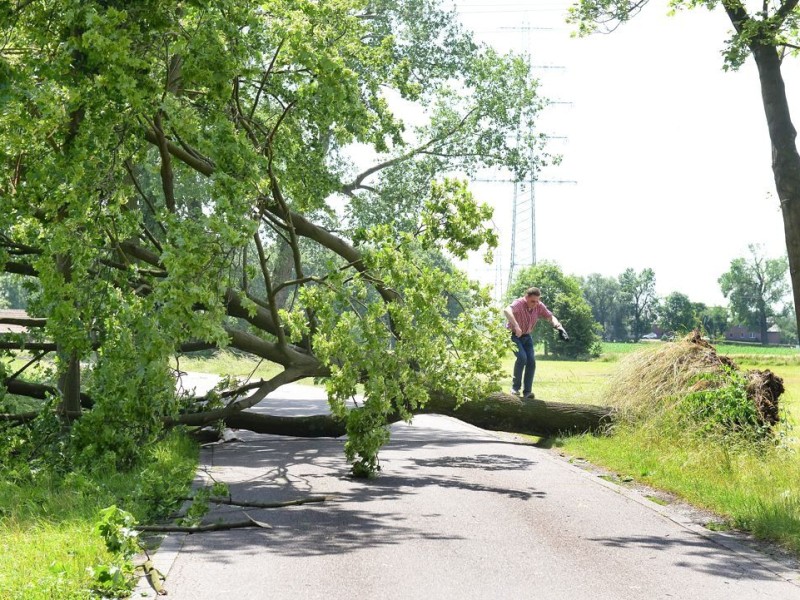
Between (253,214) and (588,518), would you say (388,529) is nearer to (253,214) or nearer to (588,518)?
(588,518)

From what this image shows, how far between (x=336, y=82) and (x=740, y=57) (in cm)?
509

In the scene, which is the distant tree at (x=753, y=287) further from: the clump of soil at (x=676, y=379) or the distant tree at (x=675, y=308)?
the clump of soil at (x=676, y=379)

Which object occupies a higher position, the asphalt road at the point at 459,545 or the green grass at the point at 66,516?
the green grass at the point at 66,516

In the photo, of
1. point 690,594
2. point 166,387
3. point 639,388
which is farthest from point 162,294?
point 639,388

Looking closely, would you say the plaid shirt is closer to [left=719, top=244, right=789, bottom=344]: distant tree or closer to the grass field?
the grass field

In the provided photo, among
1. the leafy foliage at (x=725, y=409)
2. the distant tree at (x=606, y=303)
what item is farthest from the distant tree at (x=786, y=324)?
the leafy foliage at (x=725, y=409)

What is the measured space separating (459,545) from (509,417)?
7.94 m

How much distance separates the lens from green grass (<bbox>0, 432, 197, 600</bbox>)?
5.73m

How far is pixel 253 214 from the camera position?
10188 millimetres

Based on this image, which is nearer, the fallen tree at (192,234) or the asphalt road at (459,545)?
the asphalt road at (459,545)

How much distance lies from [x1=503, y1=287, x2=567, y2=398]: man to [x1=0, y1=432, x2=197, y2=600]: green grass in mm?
5793

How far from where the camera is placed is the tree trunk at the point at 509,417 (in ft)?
50.3

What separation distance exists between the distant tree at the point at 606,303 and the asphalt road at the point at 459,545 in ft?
482

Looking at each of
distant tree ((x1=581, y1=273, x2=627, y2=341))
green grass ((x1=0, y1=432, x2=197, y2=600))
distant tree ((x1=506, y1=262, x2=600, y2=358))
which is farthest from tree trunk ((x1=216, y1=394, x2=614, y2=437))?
distant tree ((x1=581, y1=273, x2=627, y2=341))
